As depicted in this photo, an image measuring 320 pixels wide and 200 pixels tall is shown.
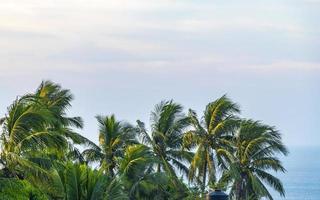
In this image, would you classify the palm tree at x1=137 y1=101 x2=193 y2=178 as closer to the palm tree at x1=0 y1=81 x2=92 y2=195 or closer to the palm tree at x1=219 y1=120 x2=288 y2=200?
the palm tree at x1=219 y1=120 x2=288 y2=200

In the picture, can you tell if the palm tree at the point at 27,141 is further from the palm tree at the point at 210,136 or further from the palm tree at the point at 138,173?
the palm tree at the point at 210,136

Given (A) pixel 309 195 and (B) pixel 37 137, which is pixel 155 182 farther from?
(A) pixel 309 195

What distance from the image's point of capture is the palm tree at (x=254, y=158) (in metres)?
41.5

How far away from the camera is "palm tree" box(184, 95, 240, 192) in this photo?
1695 inches

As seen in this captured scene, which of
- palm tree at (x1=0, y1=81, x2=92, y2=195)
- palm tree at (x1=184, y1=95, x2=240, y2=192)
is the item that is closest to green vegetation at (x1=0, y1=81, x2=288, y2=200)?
A: palm tree at (x1=184, y1=95, x2=240, y2=192)

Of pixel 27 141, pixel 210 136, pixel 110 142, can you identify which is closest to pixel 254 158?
pixel 210 136

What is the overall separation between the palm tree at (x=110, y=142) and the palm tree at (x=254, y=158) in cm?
442

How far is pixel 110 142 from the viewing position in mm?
41906

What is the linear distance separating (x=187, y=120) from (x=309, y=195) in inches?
5613

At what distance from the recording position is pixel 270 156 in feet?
138

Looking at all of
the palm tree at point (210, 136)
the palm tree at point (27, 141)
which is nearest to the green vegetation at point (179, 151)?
the palm tree at point (210, 136)

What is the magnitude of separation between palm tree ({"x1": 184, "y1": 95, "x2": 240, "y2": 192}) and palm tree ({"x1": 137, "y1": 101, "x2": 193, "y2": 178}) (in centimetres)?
40

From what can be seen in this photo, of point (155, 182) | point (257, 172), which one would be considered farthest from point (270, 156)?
point (155, 182)

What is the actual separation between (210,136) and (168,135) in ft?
6.31
